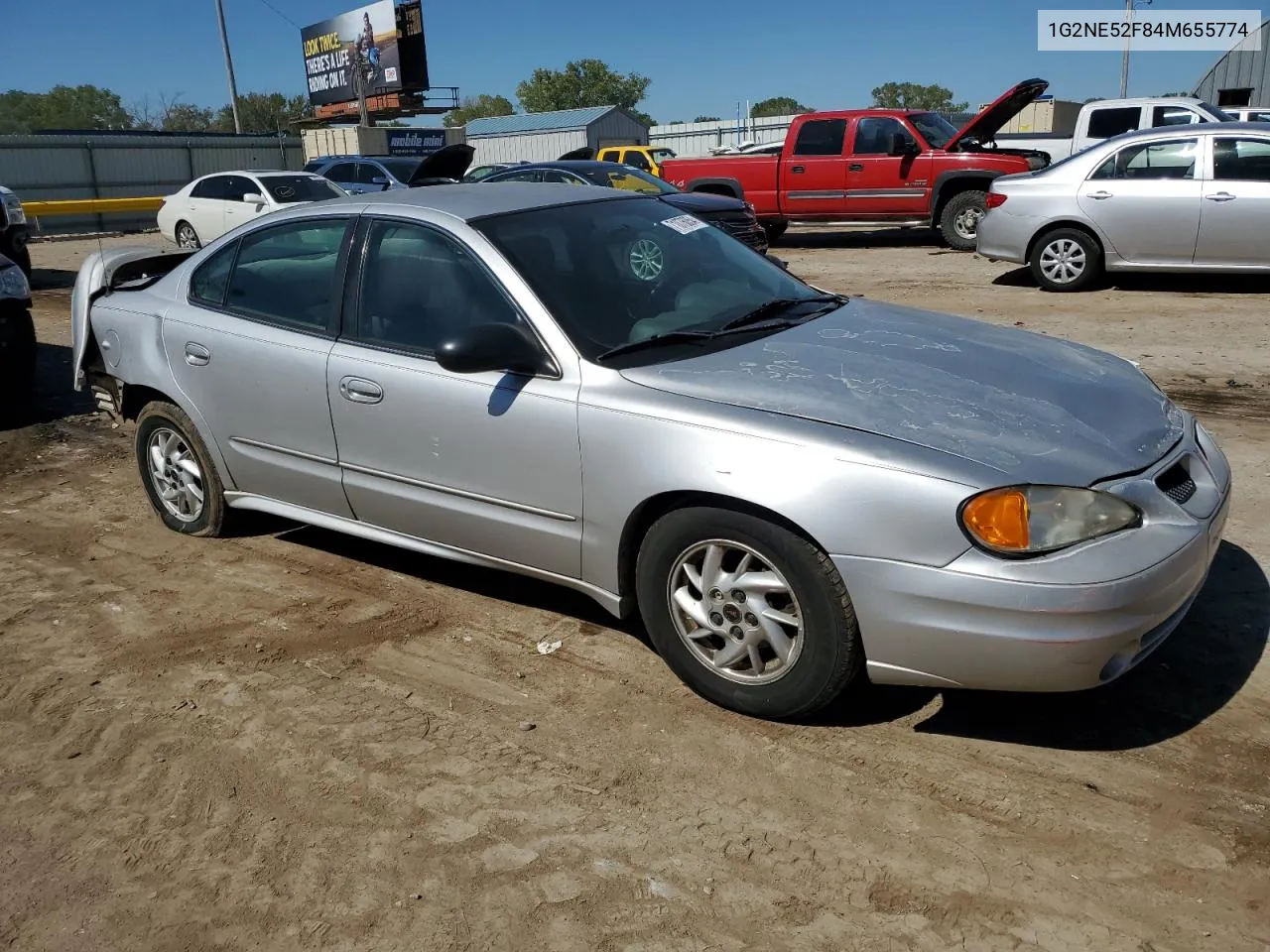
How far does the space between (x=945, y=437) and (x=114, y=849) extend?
8.30ft

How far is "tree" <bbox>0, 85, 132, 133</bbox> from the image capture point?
66.5m

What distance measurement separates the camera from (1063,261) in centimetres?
1121

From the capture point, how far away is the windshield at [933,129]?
16078 millimetres

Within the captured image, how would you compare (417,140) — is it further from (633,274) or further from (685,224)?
(633,274)

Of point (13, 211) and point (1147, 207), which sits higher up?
point (13, 211)

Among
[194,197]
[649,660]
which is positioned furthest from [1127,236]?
[194,197]

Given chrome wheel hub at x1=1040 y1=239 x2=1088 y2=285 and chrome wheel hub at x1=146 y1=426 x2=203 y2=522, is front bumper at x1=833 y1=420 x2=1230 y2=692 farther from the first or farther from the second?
chrome wheel hub at x1=1040 y1=239 x2=1088 y2=285

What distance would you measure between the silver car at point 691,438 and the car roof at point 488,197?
2 cm

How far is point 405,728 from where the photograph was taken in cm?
351

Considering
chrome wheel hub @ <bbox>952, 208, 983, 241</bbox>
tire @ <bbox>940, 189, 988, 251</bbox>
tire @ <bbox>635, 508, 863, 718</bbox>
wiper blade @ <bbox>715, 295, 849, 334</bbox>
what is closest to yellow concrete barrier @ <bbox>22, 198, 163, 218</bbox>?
tire @ <bbox>940, 189, 988, 251</bbox>

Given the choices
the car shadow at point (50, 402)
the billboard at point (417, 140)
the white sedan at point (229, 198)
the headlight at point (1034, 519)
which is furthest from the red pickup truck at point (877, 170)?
the billboard at point (417, 140)

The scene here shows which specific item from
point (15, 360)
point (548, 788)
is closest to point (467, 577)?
point (548, 788)

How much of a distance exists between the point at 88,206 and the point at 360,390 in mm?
27424

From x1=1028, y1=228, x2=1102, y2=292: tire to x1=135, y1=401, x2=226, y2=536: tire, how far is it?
29.5 ft
